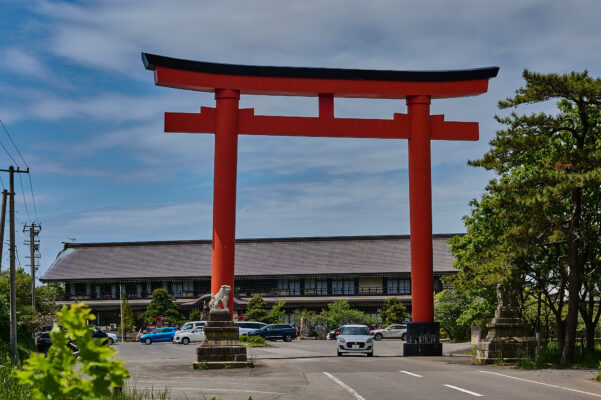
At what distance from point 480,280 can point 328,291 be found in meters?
48.9

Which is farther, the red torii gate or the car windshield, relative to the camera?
the car windshield

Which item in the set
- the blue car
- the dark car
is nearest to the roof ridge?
the blue car

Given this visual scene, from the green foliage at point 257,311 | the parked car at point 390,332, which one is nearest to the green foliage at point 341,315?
the parked car at point 390,332

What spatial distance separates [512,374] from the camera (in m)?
19.3

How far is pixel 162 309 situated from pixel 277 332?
1356cm

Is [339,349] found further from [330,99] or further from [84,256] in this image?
[84,256]

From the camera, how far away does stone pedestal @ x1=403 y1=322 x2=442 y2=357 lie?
28.3m

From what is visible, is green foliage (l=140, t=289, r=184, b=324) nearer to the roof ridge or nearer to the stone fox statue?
the roof ridge

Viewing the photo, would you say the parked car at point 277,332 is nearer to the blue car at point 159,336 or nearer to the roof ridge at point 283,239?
the blue car at point 159,336

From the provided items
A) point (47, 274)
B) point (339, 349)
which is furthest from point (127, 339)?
point (339, 349)

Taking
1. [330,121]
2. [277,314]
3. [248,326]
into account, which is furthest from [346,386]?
[277,314]

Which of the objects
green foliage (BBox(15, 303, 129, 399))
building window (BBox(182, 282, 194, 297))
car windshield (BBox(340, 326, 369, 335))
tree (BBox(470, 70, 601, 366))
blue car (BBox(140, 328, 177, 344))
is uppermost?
tree (BBox(470, 70, 601, 366))

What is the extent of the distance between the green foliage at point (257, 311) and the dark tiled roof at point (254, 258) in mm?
7190

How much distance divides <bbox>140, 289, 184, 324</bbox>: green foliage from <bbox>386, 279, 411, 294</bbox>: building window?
21.6m
